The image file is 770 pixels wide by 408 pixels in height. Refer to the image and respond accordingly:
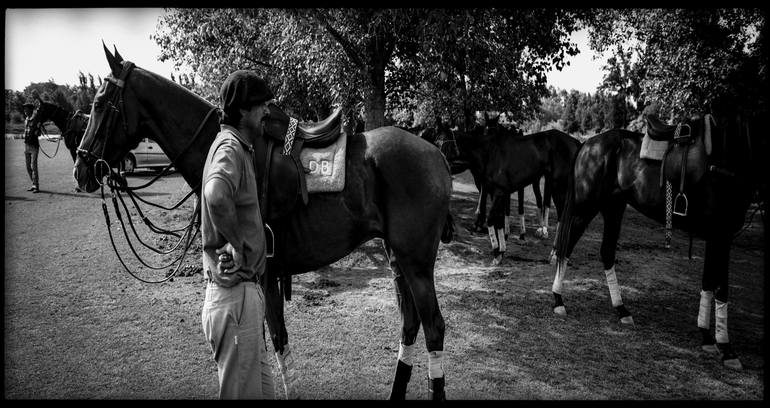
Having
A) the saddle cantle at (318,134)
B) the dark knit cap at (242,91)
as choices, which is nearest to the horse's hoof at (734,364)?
the saddle cantle at (318,134)

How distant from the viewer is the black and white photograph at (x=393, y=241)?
12.1ft

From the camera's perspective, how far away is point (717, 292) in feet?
15.8

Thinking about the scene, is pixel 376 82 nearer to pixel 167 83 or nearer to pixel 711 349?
pixel 167 83

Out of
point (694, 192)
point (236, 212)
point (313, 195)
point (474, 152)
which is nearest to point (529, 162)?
point (474, 152)

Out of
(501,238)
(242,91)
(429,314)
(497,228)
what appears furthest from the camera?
(497,228)

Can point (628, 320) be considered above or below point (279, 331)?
below

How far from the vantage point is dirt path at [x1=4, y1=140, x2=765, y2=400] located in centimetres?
417

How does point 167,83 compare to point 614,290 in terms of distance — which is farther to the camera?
point 614,290

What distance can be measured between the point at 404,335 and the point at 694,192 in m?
3.56

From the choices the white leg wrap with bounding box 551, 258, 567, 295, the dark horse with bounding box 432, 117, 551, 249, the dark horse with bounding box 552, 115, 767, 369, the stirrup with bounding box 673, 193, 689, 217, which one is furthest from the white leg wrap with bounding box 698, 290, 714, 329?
the dark horse with bounding box 432, 117, 551, 249

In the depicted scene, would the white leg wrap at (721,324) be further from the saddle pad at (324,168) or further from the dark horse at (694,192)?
the saddle pad at (324,168)

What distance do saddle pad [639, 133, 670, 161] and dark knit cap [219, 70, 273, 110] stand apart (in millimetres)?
4624

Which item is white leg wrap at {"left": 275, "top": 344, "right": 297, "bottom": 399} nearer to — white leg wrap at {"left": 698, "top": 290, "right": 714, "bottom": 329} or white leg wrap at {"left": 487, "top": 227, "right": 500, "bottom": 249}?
white leg wrap at {"left": 698, "top": 290, "right": 714, "bottom": 329}

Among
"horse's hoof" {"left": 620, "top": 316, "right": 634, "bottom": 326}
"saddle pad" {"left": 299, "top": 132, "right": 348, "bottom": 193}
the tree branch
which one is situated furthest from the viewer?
the tree branch
